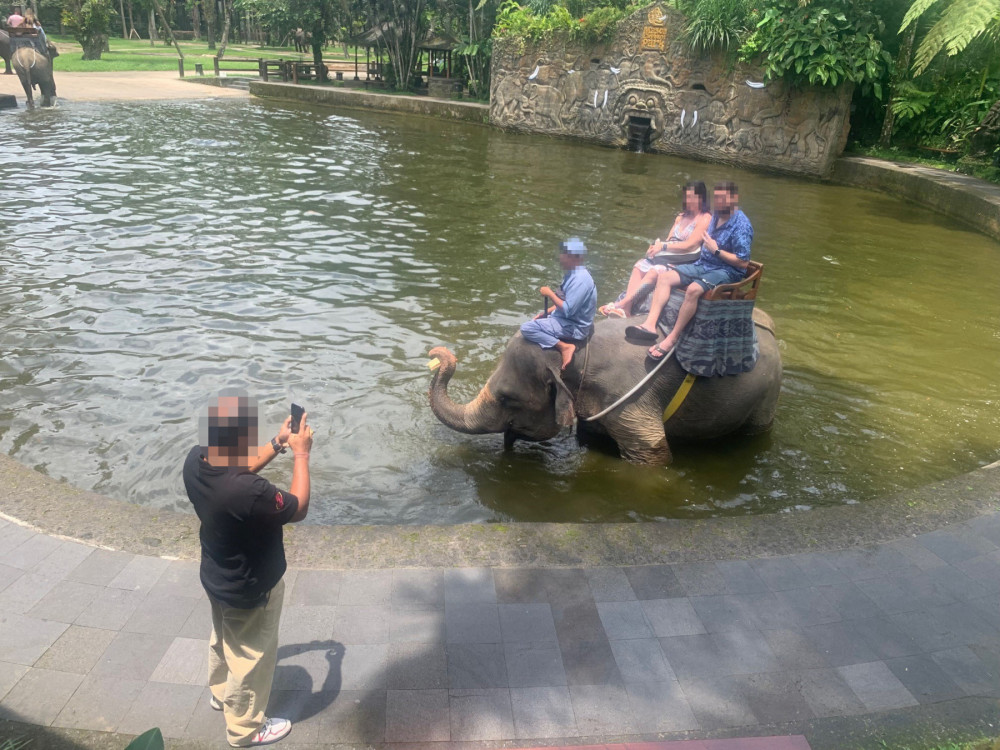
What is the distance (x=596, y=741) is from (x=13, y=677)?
2750 millimetres

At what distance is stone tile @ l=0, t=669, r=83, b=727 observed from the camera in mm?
3330

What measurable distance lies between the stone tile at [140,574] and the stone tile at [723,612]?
3.05 meters

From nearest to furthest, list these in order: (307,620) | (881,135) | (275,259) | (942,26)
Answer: (307,620) < (275,259) < (942,26) < (881,135)

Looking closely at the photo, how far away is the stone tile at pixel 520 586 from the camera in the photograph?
4219 millimetres

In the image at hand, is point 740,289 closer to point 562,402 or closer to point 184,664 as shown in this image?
point 562,402

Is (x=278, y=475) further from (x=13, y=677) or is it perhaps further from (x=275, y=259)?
(x=275, y=259)

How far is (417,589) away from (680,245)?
4016 mm

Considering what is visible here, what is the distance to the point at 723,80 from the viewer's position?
2027 cm

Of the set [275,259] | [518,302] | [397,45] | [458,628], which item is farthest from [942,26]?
[397,45]

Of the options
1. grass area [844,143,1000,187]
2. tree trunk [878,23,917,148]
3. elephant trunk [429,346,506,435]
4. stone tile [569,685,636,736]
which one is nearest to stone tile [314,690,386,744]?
stone tile [569,685,636,736]

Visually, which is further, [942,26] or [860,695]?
[942,26]

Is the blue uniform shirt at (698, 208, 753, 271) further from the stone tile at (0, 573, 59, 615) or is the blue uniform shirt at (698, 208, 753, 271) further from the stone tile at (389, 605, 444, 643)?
the stone tile at (0, 573, 59, 615)

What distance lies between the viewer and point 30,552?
4.38m

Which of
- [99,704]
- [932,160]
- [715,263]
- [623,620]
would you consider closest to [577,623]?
[623,620]
